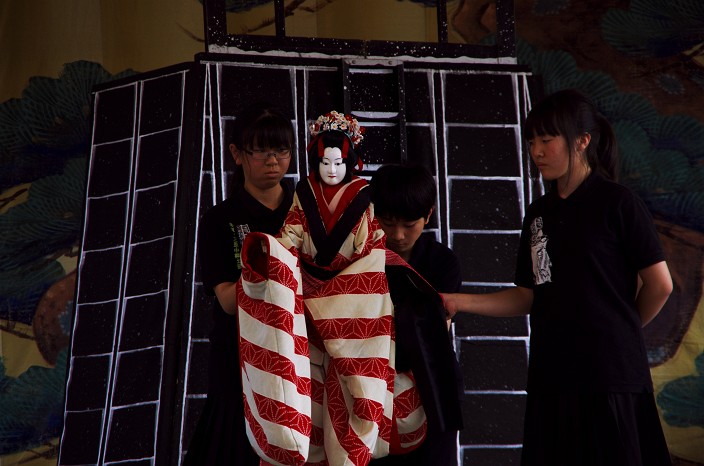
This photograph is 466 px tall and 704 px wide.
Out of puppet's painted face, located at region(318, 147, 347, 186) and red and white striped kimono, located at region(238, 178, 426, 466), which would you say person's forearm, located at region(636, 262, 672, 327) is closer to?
red and white striped kimono, located at region(238, 178, 426, 466)

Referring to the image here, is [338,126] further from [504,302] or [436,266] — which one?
[504,302]

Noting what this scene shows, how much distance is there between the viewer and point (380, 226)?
2561 millimetres

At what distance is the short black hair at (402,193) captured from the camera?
265cm

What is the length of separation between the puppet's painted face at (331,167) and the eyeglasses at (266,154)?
22 cm

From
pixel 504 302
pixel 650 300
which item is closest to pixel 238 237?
pixel 504 302

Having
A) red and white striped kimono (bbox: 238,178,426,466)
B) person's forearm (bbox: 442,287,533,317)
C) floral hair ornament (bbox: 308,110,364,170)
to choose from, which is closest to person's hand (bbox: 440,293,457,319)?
person's forearm (bbox: 442,287,533,317)

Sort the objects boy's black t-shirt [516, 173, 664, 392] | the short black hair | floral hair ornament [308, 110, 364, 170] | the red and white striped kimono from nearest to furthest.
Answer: the red and white striped kimono, boy's black t-shirt [516, 173, 664, 392], floral hair ornament [308, 110, 364, 170], the short black hair

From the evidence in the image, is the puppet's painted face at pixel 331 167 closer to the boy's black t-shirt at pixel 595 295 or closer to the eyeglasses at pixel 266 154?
the eyeglasses at pixel 266 154

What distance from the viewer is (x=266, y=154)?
8.77 feet

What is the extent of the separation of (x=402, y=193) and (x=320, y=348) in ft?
1.64

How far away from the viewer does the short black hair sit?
8.68 feet

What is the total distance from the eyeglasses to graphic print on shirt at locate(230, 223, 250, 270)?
19cm

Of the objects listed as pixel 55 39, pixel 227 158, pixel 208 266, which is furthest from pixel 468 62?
pixel 55 39

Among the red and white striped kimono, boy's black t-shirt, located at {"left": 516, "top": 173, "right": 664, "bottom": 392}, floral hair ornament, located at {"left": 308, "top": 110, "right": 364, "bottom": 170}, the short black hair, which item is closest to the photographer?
the red and white striped kimono
